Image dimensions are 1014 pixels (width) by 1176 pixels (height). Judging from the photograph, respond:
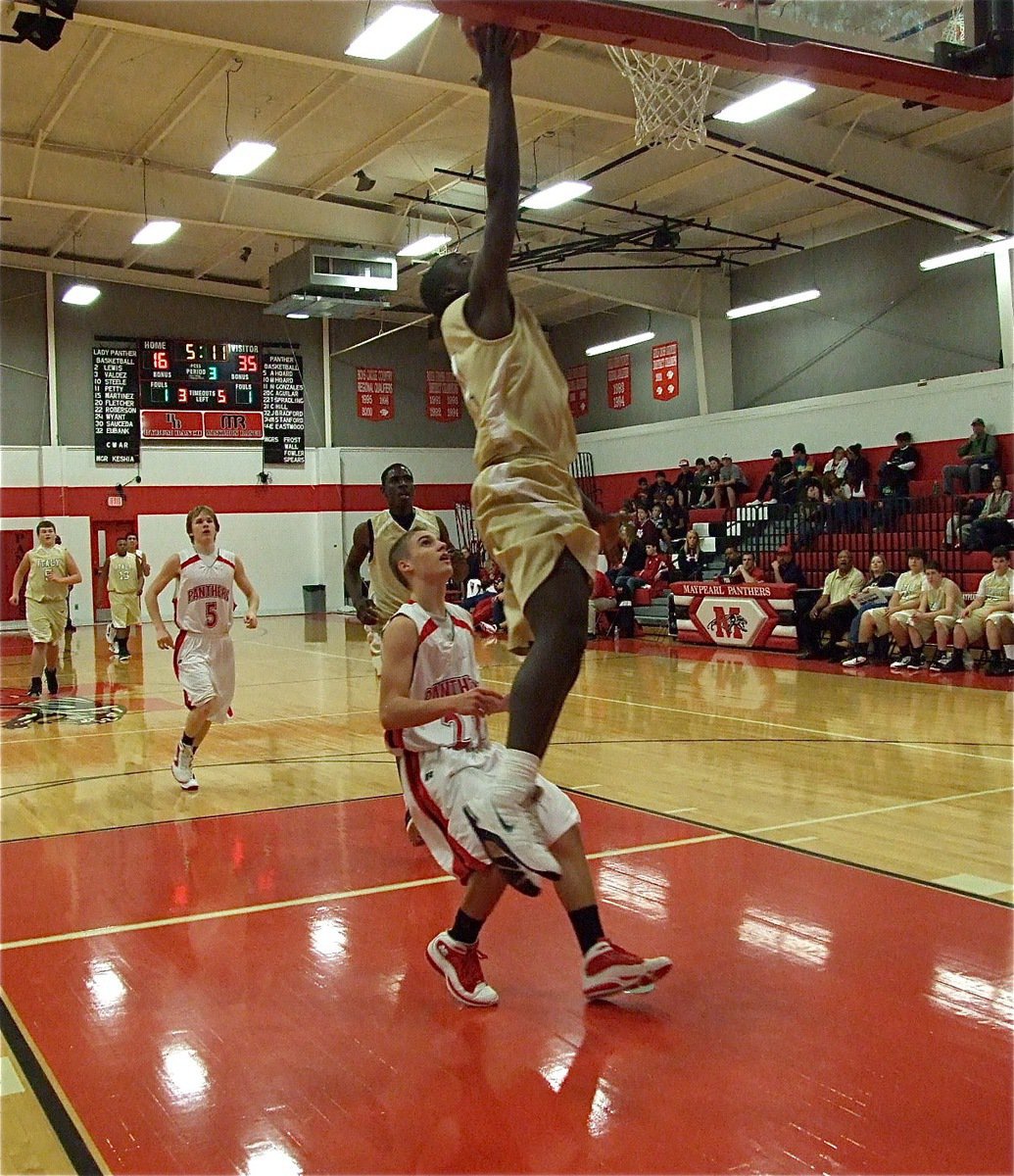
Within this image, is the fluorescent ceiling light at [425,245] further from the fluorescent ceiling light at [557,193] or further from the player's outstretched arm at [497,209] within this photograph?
the player's outstretched arm at [497,209]

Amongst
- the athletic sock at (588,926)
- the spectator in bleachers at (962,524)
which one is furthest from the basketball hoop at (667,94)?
the spectator in bleachers at (962,524)

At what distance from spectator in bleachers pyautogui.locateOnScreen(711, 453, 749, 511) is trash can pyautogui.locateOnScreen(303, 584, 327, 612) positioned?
32.9ft

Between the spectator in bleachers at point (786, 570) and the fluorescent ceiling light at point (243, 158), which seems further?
the spectator in bleachers at point (786, 570)

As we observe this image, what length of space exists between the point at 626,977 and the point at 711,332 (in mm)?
21904

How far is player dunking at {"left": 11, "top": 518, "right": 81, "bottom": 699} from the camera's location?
12156mm

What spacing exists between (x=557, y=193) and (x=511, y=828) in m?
15.6

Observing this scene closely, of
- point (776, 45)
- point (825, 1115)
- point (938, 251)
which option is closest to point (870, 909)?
point (825, 1115)

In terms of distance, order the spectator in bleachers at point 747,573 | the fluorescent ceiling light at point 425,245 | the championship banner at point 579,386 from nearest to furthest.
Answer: the spectator in bleachers at point 747,573 < the fluorescent ceiling light at point 425,245 < the championship banner at point 579,386

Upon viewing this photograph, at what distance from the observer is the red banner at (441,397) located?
29.3 meters

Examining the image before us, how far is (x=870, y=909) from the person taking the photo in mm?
4289

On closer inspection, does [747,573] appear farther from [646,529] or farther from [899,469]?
[646,529]

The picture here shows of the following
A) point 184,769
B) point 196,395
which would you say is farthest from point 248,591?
point 196,395

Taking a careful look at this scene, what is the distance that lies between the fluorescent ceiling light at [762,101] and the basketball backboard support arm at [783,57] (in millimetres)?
8532

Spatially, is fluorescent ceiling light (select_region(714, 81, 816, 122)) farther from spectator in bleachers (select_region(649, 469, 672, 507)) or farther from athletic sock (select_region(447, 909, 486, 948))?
athletic sock (select_region(447, 909, 486, 948))
